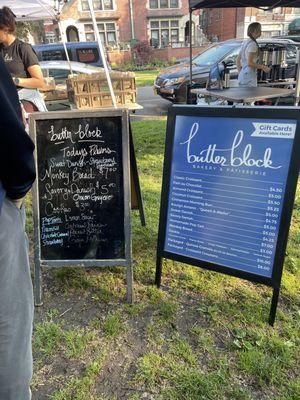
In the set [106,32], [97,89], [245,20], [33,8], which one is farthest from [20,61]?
[106,32]

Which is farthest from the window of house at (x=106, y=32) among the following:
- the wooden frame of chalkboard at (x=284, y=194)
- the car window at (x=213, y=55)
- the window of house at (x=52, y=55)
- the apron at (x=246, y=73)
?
the wooden frame of chalkboard at (x=284, y=194)

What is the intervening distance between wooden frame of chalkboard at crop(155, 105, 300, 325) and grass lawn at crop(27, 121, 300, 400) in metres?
0.25

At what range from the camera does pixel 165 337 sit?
2398 millimetres

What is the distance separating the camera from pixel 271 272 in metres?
2.33

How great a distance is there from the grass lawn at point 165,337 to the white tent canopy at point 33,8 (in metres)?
7.50

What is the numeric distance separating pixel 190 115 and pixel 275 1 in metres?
6.02

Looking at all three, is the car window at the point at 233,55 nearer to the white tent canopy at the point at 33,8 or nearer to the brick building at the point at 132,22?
the white tent canopy at the point at 33,8

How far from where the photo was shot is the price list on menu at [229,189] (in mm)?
2240

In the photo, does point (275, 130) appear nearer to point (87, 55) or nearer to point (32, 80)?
point (32, 80)

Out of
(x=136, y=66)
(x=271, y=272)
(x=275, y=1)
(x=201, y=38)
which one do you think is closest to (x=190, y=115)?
(x=271, y=272)

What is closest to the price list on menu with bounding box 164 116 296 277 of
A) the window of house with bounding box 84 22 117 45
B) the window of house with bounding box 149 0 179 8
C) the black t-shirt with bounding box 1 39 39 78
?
the black t-shirt with bounding box 1 39 39 78

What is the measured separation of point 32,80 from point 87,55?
9333 millimetres

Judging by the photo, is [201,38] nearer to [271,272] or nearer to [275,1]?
[275,1]

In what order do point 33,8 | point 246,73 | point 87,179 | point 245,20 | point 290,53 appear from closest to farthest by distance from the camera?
point 87,179
point 246,73
point 33,8
point 290,53
point 245,20
